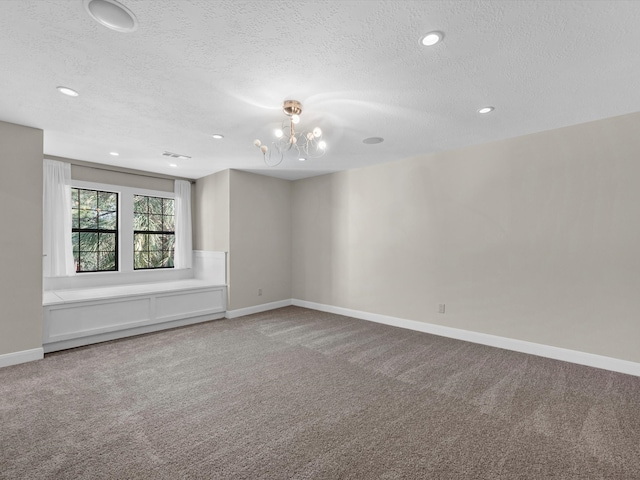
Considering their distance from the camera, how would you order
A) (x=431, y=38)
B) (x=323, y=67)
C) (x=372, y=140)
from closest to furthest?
(x=431, y=38) < (x=323, y=67) < (x=372, y=140)

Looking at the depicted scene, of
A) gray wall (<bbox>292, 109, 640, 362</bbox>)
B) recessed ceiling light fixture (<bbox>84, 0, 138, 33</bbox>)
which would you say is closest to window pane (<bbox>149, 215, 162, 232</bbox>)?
gray wall (<bbox>292, 109, 640, 362</bbox>)

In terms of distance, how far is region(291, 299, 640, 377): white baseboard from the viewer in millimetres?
2922

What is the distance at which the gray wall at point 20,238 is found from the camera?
305 centimetres

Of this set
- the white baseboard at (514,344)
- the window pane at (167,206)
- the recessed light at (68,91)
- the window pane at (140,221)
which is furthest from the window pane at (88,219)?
the white baseboard at (514,344)

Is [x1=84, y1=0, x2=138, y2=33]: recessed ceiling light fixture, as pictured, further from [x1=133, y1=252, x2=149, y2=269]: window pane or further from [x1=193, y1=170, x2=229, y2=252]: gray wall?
[x1=133, y1=252, x2=149, y2=269]: window pane

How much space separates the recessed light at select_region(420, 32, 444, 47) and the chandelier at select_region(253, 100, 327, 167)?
1014 millimetres

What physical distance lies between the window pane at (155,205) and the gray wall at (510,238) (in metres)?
3.27

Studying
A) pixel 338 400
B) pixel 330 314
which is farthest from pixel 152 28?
pixel 330 314

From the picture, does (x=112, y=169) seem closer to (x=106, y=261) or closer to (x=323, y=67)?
(x=106, y=261)

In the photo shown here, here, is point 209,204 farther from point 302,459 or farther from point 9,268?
point 302,459

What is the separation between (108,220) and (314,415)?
15.5 feet

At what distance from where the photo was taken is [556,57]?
1957 millimetres

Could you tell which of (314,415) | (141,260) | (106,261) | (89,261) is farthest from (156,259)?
(314,415)

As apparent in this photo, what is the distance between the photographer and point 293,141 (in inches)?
111
